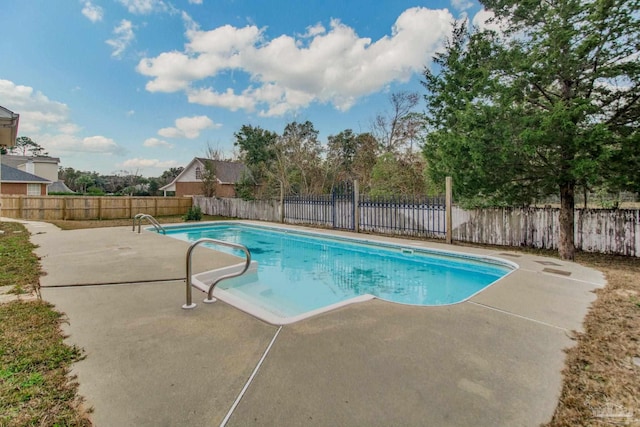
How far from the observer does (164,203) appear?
19.0 meters

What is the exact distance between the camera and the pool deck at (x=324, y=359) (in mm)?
1831

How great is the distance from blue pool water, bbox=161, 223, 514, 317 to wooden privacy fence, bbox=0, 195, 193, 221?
38.2 ft

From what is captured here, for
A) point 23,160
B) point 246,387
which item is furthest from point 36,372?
point 23,160

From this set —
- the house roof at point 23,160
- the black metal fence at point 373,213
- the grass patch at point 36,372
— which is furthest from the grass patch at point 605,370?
the house roof at point 23,160

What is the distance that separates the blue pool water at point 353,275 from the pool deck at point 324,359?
1.48m

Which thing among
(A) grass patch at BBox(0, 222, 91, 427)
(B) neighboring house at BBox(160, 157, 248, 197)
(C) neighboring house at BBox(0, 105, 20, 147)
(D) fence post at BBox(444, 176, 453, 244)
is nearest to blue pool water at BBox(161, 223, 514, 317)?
(D) fence post at BBox(444, 176, 453, 244)

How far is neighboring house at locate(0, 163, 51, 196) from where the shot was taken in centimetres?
2156

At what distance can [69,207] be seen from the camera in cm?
1584

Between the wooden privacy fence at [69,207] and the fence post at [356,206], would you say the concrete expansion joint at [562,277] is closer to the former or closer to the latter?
the fence post at [356,206]

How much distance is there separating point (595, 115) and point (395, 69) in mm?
9443

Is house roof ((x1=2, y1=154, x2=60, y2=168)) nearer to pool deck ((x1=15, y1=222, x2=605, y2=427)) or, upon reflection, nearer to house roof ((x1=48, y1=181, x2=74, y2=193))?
house roof ((x1=48, y1=181, x2=74, y2=193))

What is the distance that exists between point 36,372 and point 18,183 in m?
28.8

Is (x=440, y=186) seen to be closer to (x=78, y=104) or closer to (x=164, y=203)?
(x=164, y=203)

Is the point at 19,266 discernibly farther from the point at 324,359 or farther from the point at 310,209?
the point at 310,209
